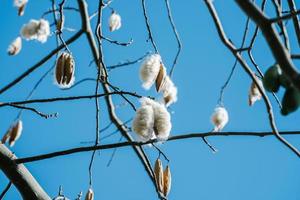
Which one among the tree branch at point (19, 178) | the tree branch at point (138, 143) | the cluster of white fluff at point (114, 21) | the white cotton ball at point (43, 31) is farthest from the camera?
the cluster of white fluff at point (114, 21)

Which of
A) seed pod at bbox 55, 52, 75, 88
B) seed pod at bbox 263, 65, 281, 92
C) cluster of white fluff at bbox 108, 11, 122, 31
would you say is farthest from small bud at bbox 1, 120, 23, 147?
seed pod at bbox 263, 65, 281, 92

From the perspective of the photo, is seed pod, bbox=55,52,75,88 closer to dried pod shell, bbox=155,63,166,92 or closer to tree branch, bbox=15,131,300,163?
dried pod shell, bbox=155,63,166,92

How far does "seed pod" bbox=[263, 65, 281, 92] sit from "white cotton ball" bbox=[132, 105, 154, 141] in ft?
1.76

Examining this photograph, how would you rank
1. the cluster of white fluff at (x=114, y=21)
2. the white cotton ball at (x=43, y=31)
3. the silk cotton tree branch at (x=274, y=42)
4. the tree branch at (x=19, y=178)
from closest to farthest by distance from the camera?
the silk cotton tree branch at (x=274, y=42), the tree branch at (x=19, y=178), the white cotton ball at (x=43, y=31), the cluster of white fluff at (x=114, y=21)

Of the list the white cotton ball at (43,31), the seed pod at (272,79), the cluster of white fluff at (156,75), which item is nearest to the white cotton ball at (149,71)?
the cluster of white fluff at (156,75)

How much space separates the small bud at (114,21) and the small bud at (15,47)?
40 cm

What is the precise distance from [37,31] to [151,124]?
3.40 feet

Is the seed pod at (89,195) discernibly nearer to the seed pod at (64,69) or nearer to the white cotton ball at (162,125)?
the seed pod at (64,69)

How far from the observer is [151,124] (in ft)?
4.21

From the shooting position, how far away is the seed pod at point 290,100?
0.68 metres

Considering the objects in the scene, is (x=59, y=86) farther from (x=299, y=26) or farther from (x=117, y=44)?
(x=299, y=26)

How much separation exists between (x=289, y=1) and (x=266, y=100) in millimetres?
353

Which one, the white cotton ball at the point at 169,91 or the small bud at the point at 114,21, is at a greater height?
the small bud at the point at 114,21

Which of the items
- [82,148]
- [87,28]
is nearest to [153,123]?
[82,148]
